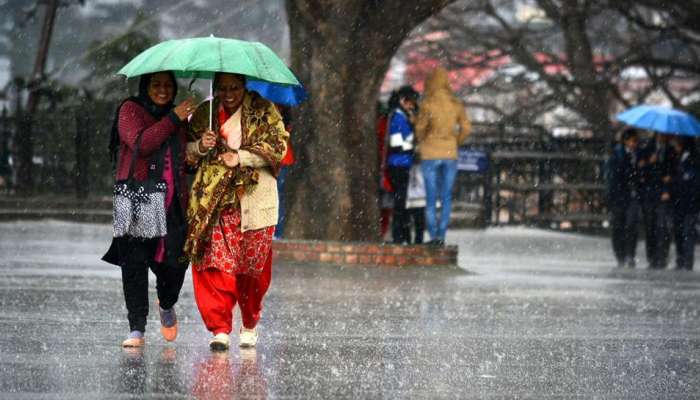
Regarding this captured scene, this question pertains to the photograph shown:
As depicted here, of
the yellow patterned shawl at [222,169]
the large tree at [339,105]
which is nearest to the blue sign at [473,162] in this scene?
the large tree at [339,105]

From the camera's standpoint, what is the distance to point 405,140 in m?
17.9

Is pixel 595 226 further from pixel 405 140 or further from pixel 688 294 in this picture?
pixel 688 294

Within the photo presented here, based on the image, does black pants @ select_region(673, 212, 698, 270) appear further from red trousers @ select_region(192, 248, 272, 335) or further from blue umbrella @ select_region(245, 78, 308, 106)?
red trousers @ select_region(192, 248, 272, 335)

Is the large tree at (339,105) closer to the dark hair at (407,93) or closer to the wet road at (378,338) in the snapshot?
the dark hair at (407,93)

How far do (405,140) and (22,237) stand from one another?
476 centimetres

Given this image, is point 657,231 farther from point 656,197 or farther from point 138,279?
point 138,279

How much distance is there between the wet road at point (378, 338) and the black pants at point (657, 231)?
2.09 metres

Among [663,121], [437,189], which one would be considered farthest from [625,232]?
[437,189]

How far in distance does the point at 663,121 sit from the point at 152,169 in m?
11.4

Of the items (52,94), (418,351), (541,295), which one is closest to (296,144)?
(541,295)

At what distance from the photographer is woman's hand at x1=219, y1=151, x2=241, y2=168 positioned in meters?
9.21

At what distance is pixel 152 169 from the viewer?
9344 millimetres

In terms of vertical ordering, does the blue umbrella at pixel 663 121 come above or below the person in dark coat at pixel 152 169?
above

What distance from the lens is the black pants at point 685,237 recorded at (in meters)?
19.4
